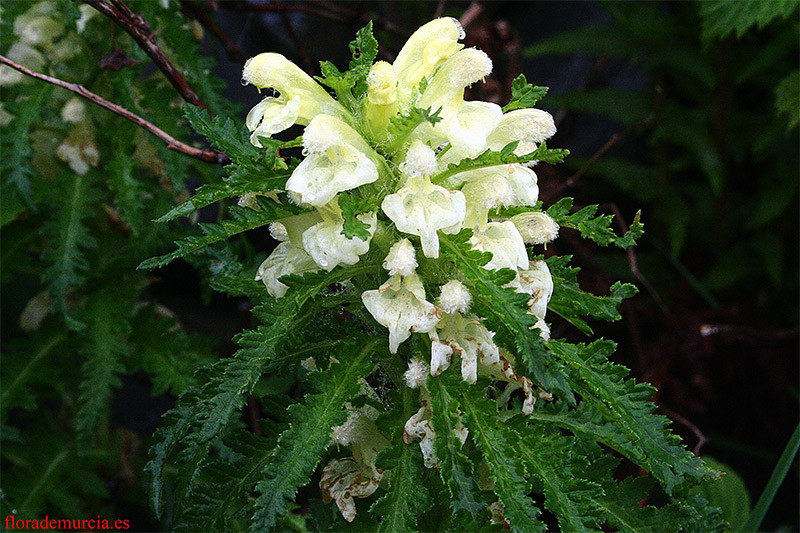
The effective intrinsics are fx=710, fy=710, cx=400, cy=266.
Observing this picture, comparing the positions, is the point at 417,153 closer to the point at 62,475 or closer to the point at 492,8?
the point at 62,475

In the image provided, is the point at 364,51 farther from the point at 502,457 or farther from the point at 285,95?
the point at 502,457

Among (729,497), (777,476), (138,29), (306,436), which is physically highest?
(138,29)

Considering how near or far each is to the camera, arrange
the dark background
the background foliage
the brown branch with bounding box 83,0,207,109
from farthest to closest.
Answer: the dark background < the background foliage < the brown branch with bounding box 83,0,207,109

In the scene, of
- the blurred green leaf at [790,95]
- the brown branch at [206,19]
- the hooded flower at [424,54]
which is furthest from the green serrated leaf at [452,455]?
the blurred green leaf at [790,95]

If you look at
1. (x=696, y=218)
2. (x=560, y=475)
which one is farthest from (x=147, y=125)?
(x=696, y=218)

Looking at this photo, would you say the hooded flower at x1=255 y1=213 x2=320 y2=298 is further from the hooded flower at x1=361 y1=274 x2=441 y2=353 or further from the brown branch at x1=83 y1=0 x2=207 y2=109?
the brown branch at x1=83 y1=0 x2=207 y2=109

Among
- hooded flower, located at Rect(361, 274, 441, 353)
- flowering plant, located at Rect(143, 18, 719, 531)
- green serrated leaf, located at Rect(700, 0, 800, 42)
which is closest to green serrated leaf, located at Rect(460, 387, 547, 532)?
flowering plant, located at Rect(143, 18, 719, 531)
